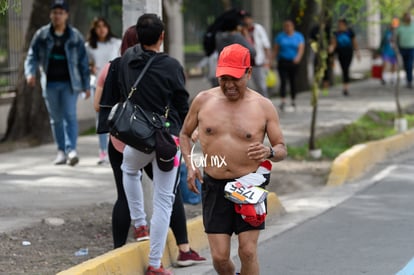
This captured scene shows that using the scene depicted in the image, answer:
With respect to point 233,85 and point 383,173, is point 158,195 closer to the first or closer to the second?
point 233,85

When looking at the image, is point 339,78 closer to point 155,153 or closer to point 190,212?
point 190,212

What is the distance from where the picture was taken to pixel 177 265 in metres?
8.52

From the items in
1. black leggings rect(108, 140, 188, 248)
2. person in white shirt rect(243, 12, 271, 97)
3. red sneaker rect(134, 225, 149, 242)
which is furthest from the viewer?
person in white shirt rect(243, 12, 271, 97)

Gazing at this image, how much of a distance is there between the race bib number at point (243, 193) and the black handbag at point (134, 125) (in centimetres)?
91

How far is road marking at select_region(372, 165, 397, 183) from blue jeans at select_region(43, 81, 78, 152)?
3714 mm

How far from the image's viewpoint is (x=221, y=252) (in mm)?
6766

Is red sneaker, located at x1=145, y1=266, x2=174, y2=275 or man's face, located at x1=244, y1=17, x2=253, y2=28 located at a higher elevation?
man's face, located at x1=244, y1=17, x2=253, y2=28

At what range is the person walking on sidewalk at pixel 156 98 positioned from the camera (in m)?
7.64

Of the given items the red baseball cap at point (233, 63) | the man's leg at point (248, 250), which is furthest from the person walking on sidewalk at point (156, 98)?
the man's leg at point (248, 250)

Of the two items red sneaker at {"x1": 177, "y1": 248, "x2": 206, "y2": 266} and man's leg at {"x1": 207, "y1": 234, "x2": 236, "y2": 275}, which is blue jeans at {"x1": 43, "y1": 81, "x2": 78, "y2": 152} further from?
man's leg at {"x1": 207, "y1": 234, "x2": 236, "y2": 275}

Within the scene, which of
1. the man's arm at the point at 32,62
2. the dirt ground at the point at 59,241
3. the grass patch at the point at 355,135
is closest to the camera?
the dirt ground at the point at 59,241

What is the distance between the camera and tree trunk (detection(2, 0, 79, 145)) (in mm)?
16000

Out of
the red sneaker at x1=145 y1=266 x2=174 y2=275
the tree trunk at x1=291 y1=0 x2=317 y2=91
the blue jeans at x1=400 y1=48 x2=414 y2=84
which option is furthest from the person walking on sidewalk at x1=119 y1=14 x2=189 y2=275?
the blue jeans at x1=400 y1=48 x2=414 y2=84

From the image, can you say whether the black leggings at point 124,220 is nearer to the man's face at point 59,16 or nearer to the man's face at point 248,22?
the man's face at point 59,16
